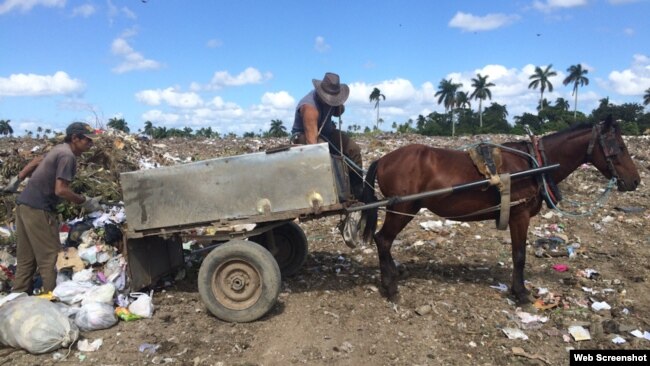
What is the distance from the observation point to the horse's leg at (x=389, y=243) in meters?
5.11

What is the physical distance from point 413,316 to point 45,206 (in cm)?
363

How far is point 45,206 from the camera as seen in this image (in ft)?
15.1

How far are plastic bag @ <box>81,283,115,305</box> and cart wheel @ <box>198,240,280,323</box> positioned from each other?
90 cm

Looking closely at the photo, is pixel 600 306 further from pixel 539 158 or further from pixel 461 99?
pixel 461 99

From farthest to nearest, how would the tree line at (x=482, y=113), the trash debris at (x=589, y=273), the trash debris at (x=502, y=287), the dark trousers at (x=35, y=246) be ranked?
the tree line at (x=482, y=113)
the trash debris at (x=589, y=273)
the trash debris at (x=502, y=287)
the dark trousers at (x=35, y=246)

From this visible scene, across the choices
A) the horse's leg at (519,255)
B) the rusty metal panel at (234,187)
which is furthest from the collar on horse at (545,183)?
the rusty metal panel at (234,187)

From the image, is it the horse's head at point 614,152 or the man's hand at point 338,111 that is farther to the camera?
the man's hand at point 338,111

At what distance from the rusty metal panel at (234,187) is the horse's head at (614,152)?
275cm

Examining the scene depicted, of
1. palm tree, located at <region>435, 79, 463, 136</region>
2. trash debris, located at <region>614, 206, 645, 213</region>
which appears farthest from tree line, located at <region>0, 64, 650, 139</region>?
trash debris, located at <region>614, 206, 645, 213</region>

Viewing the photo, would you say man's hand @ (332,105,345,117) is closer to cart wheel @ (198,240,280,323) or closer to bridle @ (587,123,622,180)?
cart wheel @ (198,240,280,323)

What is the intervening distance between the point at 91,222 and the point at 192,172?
1.96 m

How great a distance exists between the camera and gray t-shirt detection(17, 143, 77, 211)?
4539 millimetres

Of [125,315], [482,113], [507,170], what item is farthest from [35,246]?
[482,113]

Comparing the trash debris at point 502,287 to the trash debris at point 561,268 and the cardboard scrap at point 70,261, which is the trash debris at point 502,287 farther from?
the cardboard scrap at point 70,261
